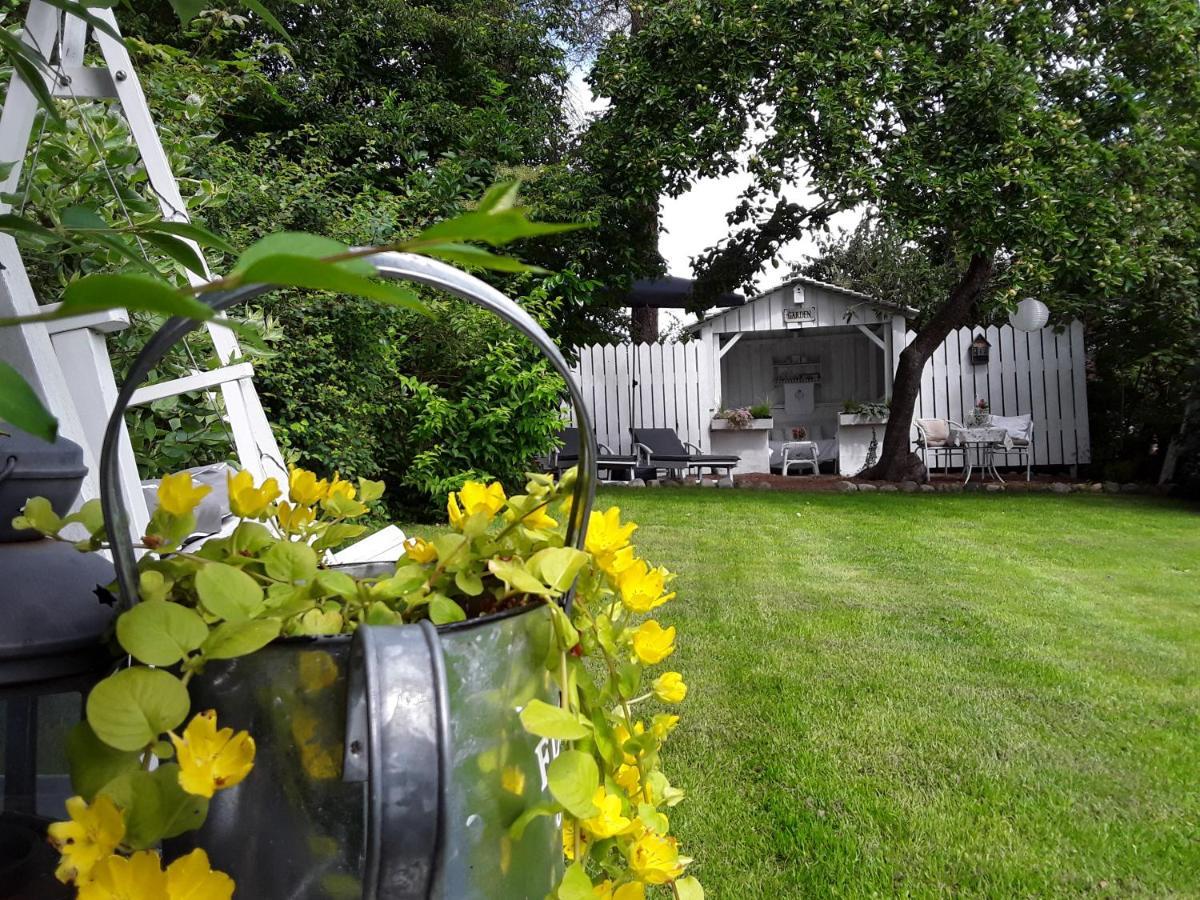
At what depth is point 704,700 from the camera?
237cm

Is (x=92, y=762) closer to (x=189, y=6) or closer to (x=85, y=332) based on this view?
(x=189, y=6)

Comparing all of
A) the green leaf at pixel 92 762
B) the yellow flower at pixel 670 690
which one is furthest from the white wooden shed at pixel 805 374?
the green leaf at pixel 92 762

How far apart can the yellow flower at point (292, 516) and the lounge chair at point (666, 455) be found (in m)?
8.39

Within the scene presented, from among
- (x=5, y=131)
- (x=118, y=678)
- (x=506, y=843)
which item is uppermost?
(x=5, y=131)

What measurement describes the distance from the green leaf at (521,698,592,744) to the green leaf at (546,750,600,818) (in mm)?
27

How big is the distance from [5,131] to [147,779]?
1.28 metres

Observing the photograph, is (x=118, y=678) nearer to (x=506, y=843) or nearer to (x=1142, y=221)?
(x=506, y=843)

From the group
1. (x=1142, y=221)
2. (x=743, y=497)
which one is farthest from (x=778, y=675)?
(x=1142, y=221)

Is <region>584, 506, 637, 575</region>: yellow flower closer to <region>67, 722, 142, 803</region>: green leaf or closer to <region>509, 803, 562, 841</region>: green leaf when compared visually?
<region>509, 803, 562, 841</region>: green leaf

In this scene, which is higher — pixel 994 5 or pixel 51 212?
pixel 994 5

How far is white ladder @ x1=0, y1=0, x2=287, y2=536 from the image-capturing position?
1096 millimetres

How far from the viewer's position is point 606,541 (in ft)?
2.01

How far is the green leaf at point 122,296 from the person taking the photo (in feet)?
0.69

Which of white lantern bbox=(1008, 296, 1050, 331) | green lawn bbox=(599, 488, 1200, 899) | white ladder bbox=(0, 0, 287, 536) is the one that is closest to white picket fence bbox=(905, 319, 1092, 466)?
white lantern bbox=(1008, 296, 1050, 331)
